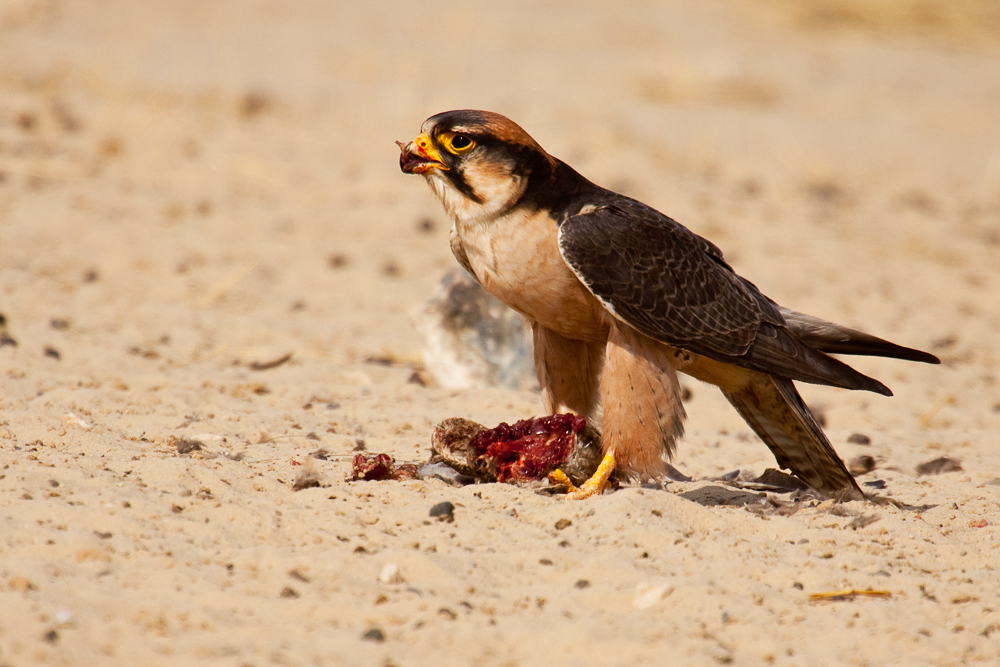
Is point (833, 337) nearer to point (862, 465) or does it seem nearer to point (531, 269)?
point (862, 465)

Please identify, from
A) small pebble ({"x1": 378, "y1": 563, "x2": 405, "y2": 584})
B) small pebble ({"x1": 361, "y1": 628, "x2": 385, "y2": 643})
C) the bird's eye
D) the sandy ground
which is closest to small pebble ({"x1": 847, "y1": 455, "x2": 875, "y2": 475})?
the sandy ground

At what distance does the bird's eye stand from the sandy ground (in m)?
1.35

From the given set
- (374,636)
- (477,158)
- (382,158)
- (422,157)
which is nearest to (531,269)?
(477,158)

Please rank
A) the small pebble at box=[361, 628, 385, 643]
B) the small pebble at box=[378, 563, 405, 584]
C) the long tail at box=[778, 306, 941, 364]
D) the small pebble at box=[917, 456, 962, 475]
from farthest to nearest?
the small pebble at box=[917, 456, 962, 475]
the long tail at box=[778, 306, 941, 364]
the small pebble at box=[378, 563, 405, 584]
the small pebble at box=[361, 628, 385, 643]

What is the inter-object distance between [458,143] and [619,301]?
0.91 meters

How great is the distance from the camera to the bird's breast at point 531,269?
164 inches

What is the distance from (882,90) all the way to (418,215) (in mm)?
9802

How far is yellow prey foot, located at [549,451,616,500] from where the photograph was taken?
4.08m

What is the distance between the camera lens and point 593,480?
4.14 m

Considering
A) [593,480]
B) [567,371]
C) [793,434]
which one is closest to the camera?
[593,480]

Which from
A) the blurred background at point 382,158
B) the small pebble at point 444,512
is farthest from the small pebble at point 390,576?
the blurred background at point 382,158

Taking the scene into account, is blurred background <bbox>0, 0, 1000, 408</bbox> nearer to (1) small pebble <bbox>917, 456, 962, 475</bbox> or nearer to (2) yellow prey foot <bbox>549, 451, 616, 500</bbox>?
(2) yellow prey foot <bbox>549, 451, 616, 500</bbox>

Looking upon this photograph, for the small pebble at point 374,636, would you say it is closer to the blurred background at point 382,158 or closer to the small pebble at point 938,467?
the small pebble at point 938,467

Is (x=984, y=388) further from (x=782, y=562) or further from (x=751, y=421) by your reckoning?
(x=782, y=562)
